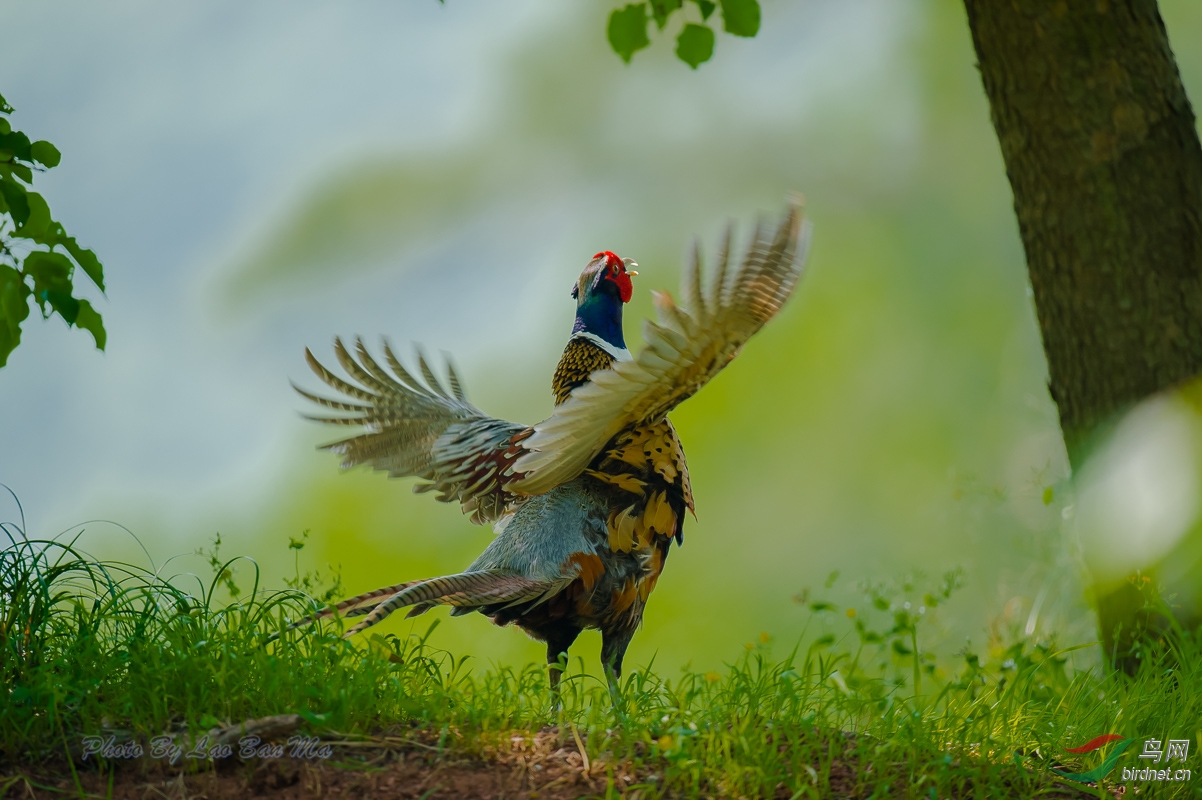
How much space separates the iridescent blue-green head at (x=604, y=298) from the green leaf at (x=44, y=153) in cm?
192

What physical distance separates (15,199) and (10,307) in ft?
1.44

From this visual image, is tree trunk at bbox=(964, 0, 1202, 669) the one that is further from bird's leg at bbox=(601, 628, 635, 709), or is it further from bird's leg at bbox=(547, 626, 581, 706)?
bird's leg at bbox=(547, 626, 581, 706)

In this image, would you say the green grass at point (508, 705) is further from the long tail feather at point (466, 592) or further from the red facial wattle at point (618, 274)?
the red facial wattle at point (618, 274)

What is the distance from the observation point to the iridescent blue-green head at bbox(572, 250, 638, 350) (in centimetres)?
396

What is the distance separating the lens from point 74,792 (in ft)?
8.36

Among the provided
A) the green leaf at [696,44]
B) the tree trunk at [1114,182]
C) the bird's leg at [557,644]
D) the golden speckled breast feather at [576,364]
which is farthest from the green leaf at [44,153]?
the tree trunk at [1114,182]

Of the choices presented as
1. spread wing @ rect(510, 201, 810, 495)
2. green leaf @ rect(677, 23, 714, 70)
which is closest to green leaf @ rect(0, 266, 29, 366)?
spread wing @ rect(510, 201, 810, 495)

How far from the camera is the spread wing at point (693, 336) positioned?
3051mm

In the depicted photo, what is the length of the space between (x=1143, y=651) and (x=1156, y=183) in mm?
1798

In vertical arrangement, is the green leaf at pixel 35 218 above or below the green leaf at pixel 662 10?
below

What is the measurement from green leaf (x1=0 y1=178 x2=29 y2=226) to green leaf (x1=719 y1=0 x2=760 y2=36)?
2005mm

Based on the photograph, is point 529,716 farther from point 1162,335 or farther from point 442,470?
point 1162,335

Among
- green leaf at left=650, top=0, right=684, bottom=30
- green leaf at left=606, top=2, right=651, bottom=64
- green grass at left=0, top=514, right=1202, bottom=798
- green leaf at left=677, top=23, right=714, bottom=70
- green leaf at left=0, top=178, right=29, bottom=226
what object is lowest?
green grass at left=0, top=514, right=1202, bottom=798

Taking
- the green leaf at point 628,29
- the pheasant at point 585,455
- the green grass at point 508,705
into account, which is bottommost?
the green grass at point 508,705
